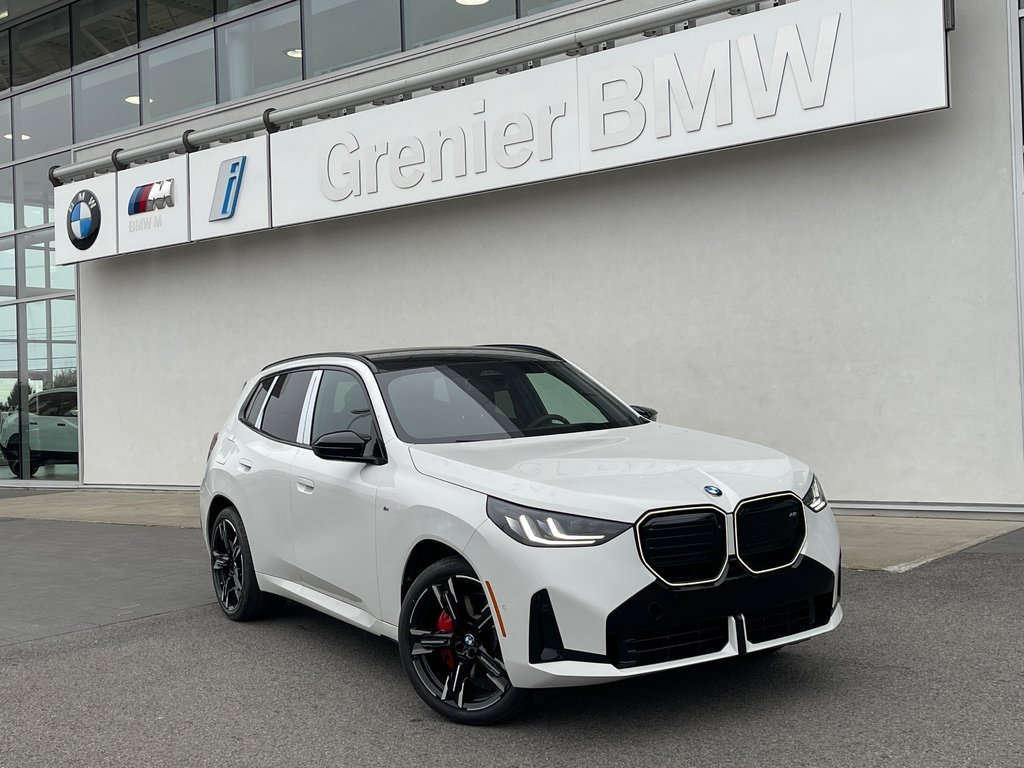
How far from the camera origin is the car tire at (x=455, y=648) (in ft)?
14.9

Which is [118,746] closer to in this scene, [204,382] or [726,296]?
[726,296]

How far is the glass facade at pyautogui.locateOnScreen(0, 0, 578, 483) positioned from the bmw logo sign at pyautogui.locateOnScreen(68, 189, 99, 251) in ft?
1.44

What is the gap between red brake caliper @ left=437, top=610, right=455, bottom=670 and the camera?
473 centimetres

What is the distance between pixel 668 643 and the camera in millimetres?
4285

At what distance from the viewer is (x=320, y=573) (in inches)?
229

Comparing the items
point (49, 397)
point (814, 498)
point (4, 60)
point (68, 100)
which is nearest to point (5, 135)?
point (4, 60)

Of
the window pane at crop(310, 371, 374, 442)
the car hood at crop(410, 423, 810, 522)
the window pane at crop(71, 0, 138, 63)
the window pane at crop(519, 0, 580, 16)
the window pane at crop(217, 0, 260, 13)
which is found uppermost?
the window pane at crop(71, 0, 138, 63)

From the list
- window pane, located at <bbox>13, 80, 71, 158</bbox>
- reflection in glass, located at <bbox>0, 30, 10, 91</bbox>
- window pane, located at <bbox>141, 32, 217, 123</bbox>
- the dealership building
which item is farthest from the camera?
reflection in glass, located at <bbox>0, 30, 10, 91</bbox>

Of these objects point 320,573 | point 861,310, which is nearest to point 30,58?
point 861,310

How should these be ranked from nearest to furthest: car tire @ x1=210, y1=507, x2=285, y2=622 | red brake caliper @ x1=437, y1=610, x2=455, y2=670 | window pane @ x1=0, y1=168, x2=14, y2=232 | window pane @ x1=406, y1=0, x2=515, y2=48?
red brake caliper @ x1=437, y1=610, x2=455, y2=670 < car tire @ x1=210, y1=507, x2=285, y2=622 < window pane @ x1=406, y1=0, x2=515, y2=48 < window pane @ x1=0, y1=168, x2=14, y2=232

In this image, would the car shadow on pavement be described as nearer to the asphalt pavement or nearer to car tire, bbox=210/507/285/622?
the asphalt pavement

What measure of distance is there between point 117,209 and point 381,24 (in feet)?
18.4

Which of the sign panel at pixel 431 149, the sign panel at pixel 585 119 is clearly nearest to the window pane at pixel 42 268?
the sign panel at pixel 585 119

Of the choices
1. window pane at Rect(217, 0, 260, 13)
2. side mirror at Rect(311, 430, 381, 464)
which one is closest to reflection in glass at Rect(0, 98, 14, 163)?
window pane at Rect(217, 0, 260, 13)
